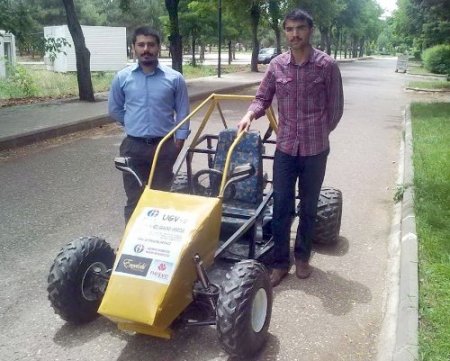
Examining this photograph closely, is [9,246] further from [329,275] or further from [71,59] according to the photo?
[71,59]

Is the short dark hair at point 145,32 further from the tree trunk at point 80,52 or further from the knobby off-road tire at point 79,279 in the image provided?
the tree trunk at point 80,52

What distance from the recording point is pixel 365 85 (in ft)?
82.8

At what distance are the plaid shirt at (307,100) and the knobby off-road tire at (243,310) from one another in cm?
115

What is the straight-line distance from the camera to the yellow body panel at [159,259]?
10.4 ft

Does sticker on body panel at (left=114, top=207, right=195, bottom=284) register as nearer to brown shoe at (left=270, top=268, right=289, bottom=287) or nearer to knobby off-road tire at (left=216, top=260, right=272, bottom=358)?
knobby off-road tire at (left=216, top=260, right=272, bottom=358)

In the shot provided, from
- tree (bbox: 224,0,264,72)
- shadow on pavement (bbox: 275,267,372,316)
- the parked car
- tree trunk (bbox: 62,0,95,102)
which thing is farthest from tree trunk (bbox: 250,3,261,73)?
shadow on pavement (bbox: 275,267,372,316)

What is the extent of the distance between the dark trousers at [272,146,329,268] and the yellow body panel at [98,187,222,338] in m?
0.81

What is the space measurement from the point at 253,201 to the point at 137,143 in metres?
1.09

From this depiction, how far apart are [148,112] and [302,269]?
1.80 metres

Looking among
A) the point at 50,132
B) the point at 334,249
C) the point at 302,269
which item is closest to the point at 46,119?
the point at 50,132

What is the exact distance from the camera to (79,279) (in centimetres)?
355

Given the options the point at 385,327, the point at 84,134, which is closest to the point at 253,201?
the point at 385,327

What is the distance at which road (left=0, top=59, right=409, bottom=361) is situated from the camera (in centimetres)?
355

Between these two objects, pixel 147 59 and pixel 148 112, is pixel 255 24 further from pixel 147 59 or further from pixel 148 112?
pixel 147 59
